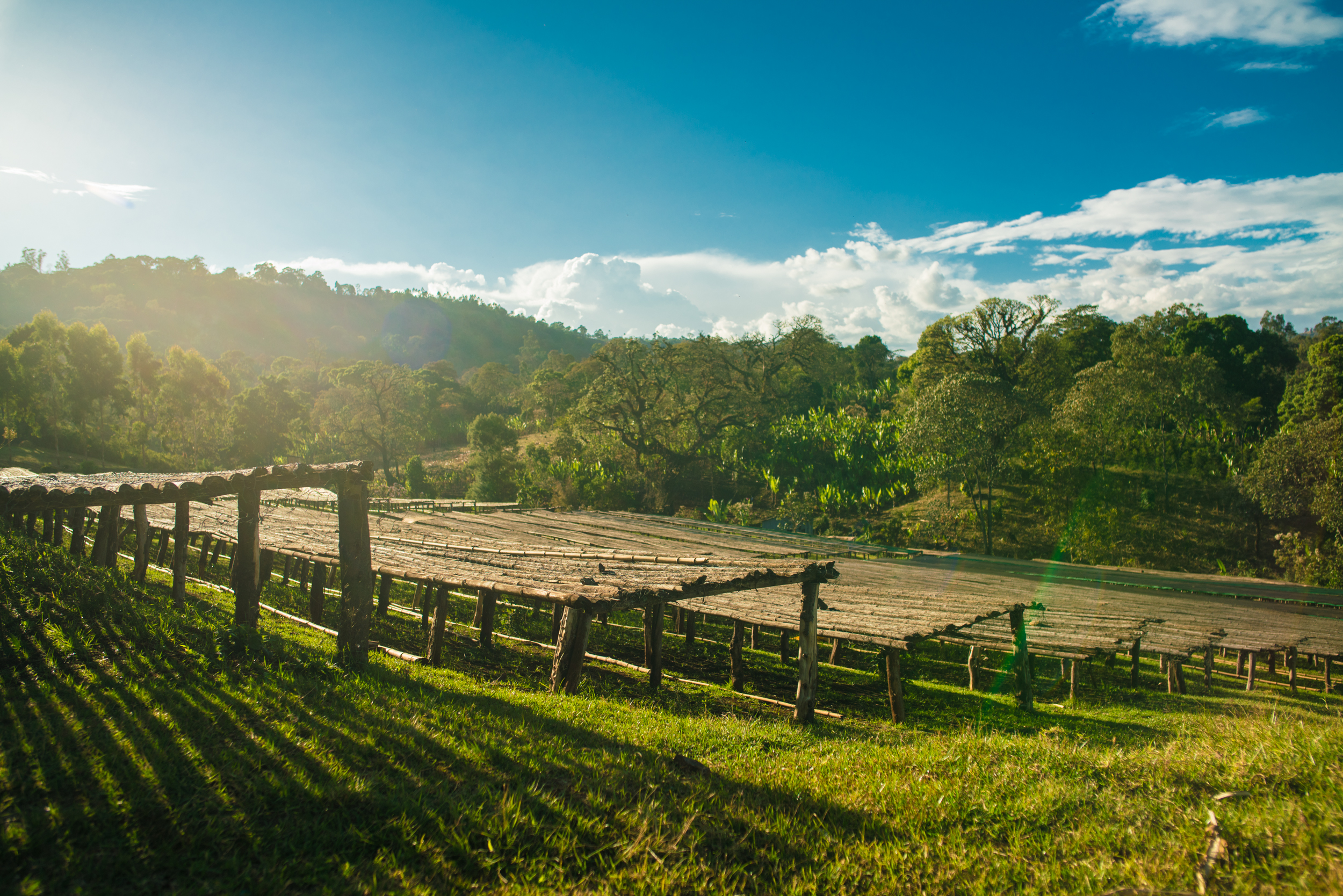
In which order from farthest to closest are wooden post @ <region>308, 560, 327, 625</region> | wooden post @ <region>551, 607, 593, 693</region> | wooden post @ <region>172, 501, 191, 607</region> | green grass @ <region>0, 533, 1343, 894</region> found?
wooden post @ <region>308, 560, 327, 625</region> → wooden post @ <region>172, 501, 191, 607</region> → wooden post @ <region>551, 607, 593, 693</region> → green grass @ <region>0, 533, 1343, 894</region>

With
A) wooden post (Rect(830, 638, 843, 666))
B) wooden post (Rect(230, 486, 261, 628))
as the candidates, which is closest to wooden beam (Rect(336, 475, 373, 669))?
wooden post (Rect(230, 486, 261, 628))

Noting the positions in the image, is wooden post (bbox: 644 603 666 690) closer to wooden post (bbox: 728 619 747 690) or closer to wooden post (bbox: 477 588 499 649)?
wooden post (bbox: 728 619 747 690)

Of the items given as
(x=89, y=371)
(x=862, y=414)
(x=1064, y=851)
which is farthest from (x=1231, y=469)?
(x=89, y=371)

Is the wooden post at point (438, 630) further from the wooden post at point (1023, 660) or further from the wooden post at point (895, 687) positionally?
the wooden post at point (1023, 660)

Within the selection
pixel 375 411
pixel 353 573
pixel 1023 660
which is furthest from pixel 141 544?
pixel 375 411

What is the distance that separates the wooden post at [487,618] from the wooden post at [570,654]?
237 cm

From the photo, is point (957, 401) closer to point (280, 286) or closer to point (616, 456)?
point (616, 456)

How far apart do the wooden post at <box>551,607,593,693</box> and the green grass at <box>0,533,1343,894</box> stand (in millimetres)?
590

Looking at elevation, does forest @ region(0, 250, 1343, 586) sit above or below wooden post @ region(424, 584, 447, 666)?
above

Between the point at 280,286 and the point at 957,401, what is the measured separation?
110 m

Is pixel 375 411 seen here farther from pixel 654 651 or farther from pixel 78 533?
pixel 654 651

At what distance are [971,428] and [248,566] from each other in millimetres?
20187

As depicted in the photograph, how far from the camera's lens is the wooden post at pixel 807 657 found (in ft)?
→ 20.7

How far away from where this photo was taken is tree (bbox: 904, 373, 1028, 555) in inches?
813
